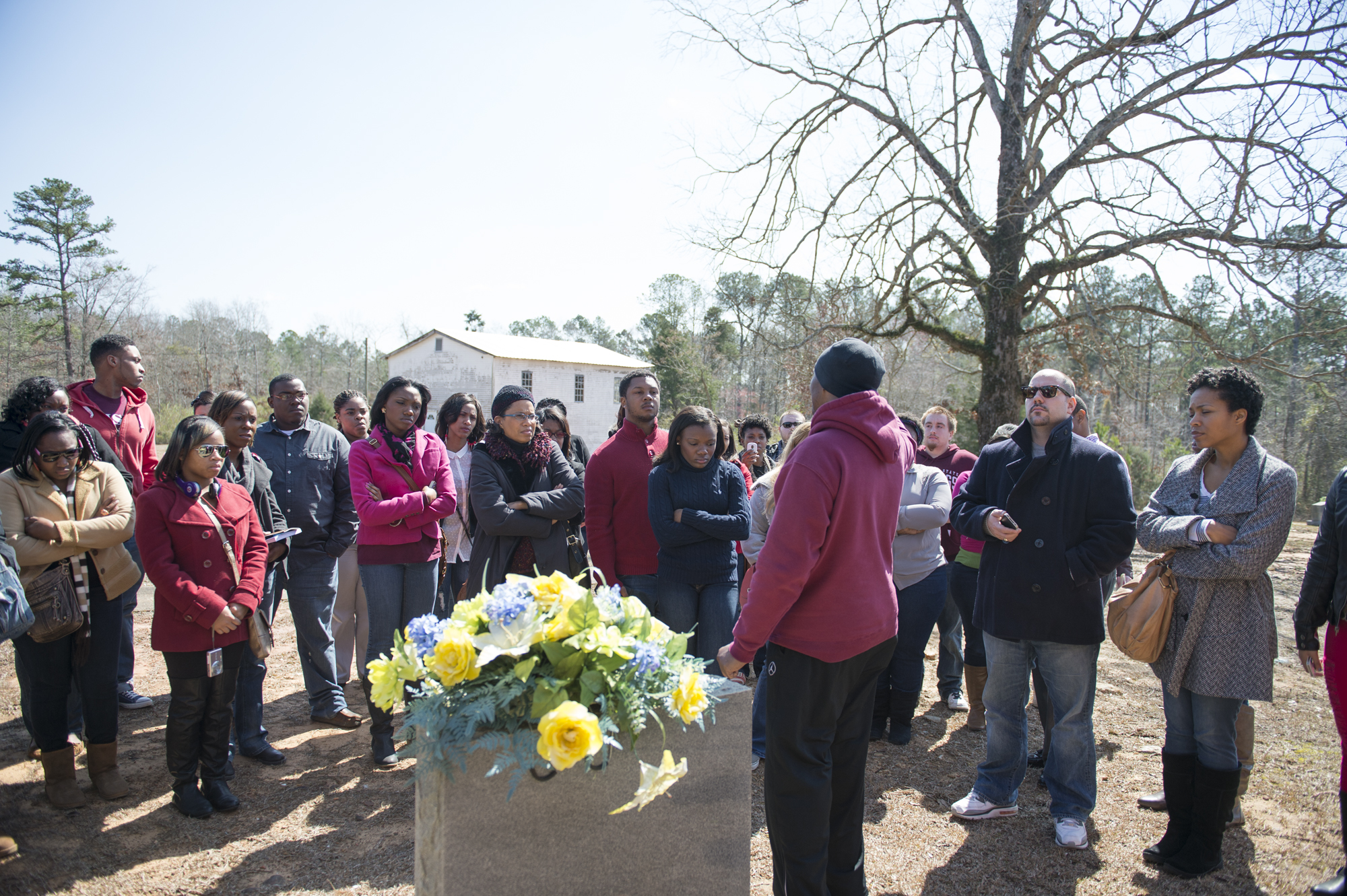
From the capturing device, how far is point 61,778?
369cm

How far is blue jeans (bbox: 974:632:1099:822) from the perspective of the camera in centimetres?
345

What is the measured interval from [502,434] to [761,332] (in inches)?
374

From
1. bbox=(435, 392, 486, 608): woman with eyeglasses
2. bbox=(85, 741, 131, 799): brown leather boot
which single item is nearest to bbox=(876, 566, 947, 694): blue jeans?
bbox=(435, 392, 486, 608): woman with eyeglasses

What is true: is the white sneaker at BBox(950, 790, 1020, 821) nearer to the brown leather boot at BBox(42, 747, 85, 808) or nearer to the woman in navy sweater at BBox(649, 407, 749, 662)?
the woman in navy sweater at BBox(649, 407, 749, 662)

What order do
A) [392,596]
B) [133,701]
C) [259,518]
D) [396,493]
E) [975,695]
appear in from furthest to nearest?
1. [133,701]
2. [975,695]
3. [396,493]
4. [392,596]
5. [259,518]

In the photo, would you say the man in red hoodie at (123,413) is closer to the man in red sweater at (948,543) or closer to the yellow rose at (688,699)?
the yellow rose at (688,699)

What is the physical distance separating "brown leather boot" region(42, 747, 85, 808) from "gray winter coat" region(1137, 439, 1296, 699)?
16.8 feet

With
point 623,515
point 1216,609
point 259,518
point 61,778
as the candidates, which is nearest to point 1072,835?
point 1216,609

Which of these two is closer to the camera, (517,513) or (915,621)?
(517,513)

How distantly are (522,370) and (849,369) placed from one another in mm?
37040

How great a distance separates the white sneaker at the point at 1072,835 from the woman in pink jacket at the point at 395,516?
3.45 meters

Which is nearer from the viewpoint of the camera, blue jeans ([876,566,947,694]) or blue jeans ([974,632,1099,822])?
blue jeans ([974,632,1099,822])

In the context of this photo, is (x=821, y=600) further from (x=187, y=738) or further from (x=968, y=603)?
(x=187, y=738)

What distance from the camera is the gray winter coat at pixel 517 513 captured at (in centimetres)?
425
